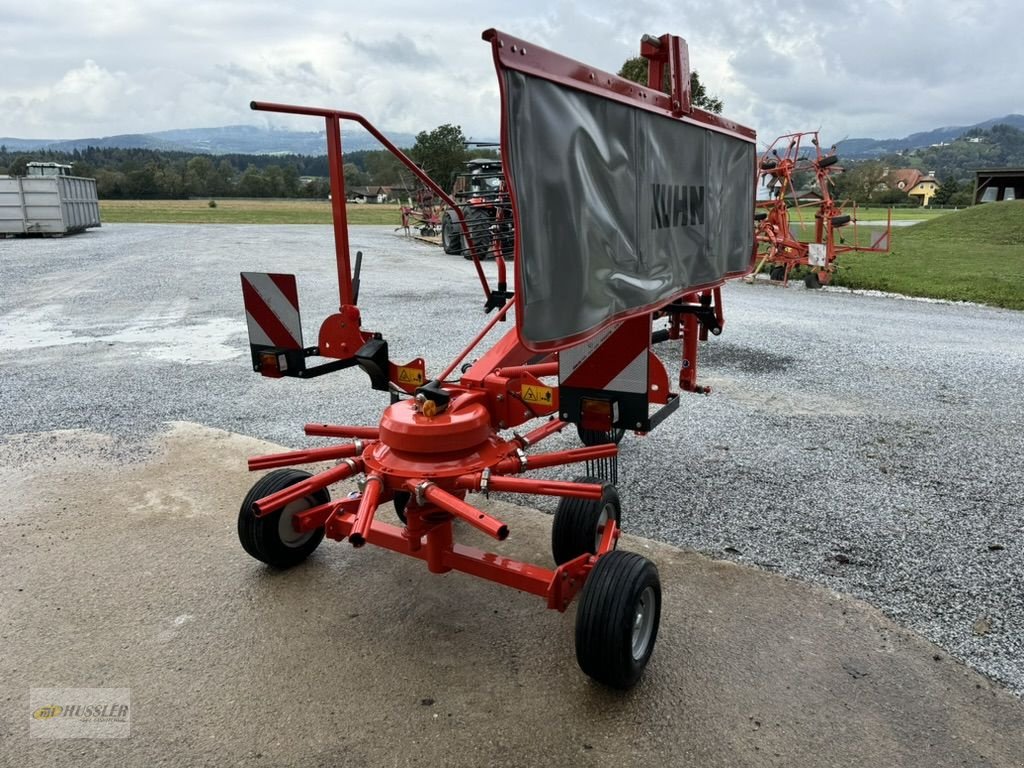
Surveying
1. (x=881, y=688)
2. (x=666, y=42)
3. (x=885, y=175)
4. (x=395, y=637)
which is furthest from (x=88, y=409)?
(x=885, y=175)

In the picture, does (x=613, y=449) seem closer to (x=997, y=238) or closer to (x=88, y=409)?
(x=88, y=409)

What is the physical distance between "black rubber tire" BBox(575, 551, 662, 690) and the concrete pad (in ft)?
0.52

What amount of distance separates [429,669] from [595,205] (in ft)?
6.38

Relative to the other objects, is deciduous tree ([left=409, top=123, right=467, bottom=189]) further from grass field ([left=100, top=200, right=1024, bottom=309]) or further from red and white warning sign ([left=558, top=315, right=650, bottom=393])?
red and white warning sign ([left=558, top=315, right=650, bottom=393])

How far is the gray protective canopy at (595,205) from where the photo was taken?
224cm

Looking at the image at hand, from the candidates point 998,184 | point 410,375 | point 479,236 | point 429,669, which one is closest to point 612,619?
point 429,669

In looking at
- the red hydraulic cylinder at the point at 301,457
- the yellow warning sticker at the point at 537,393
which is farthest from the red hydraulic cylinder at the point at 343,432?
the yellow warning sticker at the point at 537,393

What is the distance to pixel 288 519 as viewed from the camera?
3.58 meters

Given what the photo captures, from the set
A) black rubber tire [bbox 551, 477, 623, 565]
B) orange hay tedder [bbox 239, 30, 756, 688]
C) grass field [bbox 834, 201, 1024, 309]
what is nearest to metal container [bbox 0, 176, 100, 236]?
grass field [bbox 834, 201, 1024, 309]

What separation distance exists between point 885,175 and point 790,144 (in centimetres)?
5978

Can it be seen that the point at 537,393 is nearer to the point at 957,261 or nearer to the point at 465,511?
the point at 465,511

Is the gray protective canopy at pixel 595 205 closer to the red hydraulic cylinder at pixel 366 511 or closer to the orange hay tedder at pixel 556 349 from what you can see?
the orange hay tedder at pixel 556 349

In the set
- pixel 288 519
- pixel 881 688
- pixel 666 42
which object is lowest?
pixel 881 688

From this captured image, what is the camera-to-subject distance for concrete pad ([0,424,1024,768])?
253 cm
